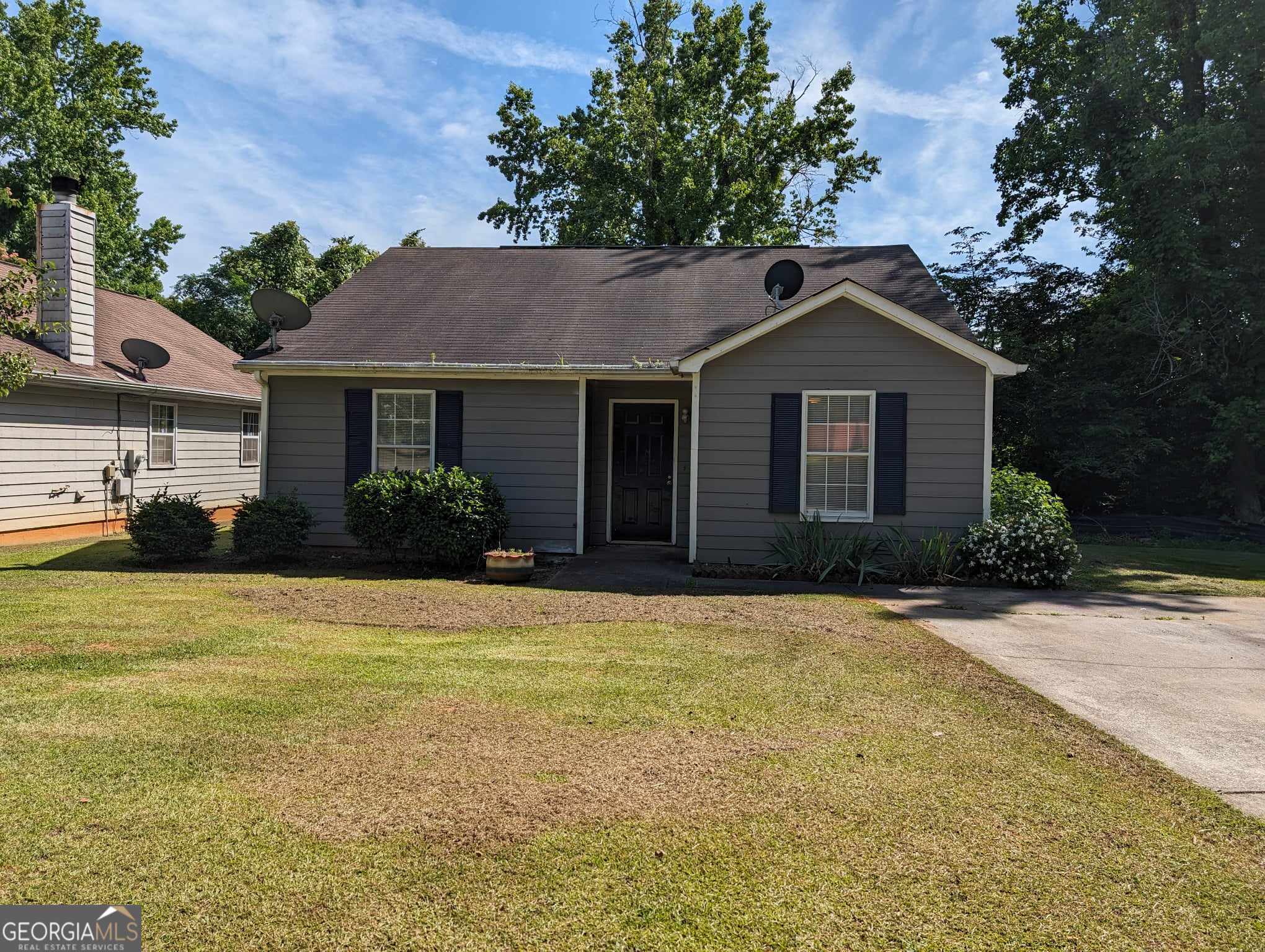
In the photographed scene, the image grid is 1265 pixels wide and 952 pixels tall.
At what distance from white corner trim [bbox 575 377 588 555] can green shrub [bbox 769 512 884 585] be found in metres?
2.77

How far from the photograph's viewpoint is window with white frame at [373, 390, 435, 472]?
11258mm

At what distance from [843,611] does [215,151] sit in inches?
663

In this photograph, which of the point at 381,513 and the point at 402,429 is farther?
the point at 402,429

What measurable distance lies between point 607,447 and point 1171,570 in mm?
8702

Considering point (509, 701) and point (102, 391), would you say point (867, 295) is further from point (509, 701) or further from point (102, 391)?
point (102, 391)

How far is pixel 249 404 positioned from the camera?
17.6 meters

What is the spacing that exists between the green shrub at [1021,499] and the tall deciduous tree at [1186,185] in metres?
7.46

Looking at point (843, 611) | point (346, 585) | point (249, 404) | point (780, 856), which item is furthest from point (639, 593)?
point (249, 404)

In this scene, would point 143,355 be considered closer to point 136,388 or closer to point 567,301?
point 136,388

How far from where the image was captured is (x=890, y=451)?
997 cm

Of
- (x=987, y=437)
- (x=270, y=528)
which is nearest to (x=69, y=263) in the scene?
(x=270, y=528)

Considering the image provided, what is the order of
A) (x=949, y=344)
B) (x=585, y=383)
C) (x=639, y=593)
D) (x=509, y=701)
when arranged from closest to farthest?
(x=509, y=701)
(x=639, y=593)
(x=949, y=344)
(x=585, y=383)

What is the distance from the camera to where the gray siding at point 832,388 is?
391 inches

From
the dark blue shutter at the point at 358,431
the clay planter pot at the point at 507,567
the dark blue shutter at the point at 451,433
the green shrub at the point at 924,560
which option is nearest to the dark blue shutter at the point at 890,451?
the green shrub at the point at 924,560
